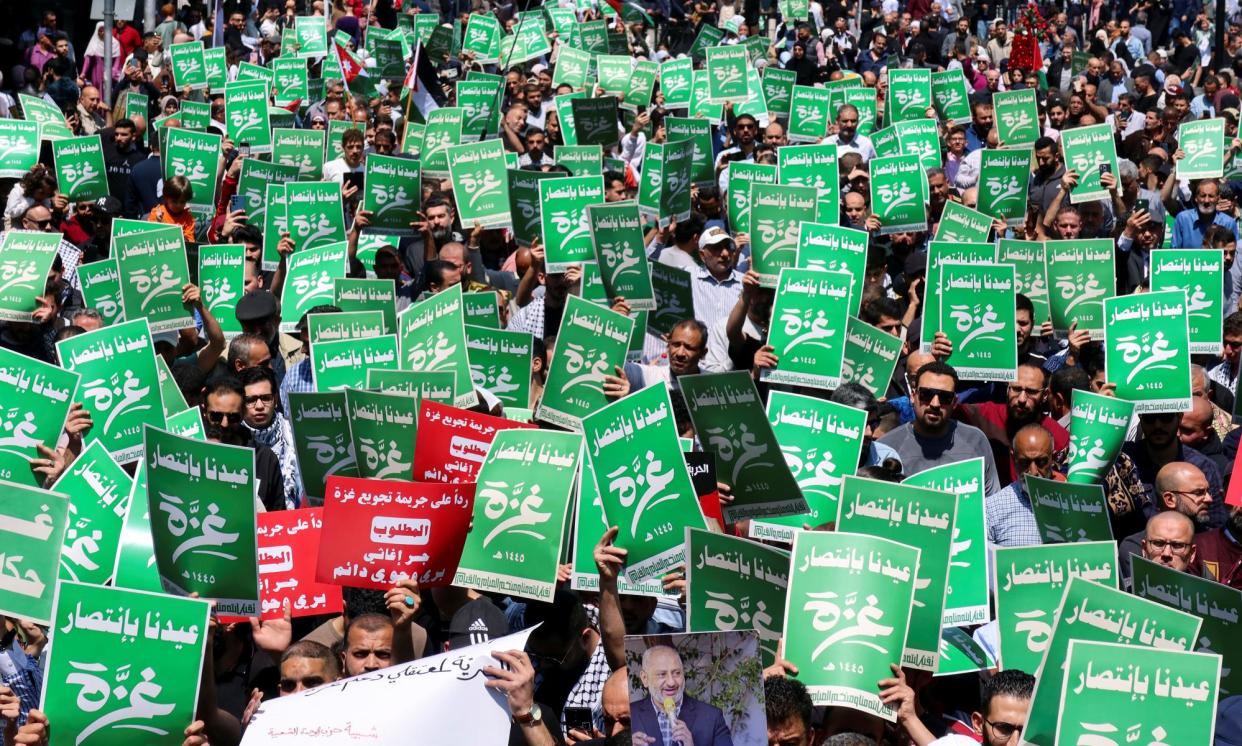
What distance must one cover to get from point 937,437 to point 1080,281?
2.87 m

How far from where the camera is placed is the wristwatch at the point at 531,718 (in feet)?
19.3

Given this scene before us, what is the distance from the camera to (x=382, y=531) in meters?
7.00

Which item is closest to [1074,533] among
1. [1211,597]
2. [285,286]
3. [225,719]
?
[1211,597]

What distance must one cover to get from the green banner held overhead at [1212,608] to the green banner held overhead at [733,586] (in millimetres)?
1368

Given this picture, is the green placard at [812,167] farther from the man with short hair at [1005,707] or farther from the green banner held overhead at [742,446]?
the man with short hair at [1005,707]

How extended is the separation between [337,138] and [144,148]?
7.30ft

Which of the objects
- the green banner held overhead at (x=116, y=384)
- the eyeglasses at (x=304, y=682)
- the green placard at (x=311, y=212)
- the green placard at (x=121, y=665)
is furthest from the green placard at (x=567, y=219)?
the green placard at (x=121, y=665)

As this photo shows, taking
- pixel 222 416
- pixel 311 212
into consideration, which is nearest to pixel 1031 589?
pixel 222 416

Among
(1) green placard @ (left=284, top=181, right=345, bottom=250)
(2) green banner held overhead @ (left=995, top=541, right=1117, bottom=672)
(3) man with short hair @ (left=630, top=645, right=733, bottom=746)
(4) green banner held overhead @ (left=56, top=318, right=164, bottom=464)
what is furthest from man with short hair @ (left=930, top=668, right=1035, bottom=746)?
(1) green placard @ (left=284, top=181, right=345, bottom=250)

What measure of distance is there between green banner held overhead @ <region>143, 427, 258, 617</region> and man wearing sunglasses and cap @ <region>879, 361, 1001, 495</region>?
3435mm

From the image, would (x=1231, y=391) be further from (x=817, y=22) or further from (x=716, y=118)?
(x=817, y=22)

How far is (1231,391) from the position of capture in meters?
11.0

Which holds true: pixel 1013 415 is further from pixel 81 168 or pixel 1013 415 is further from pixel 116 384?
pixel 81 168

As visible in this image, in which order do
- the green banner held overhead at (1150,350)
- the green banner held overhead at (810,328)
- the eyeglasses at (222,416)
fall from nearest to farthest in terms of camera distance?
the eyeglasses at (222,416), the green banner held overhead at (1150,350), the green banner held overhead at (810,328)
